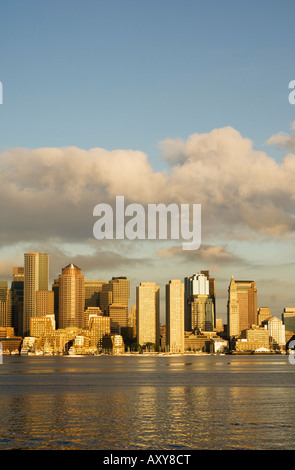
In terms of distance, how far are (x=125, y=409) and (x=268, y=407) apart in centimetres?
1771

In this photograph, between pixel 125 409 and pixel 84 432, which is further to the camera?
pixel 125 409

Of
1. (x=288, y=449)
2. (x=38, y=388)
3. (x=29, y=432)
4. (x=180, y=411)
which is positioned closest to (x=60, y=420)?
(x=29, y=432)

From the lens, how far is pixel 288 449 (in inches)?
2239

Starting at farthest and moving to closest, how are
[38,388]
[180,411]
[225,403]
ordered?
[38,388], [225,403], [180,411]

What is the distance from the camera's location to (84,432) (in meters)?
65.9
